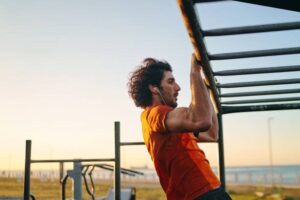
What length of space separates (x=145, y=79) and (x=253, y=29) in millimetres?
944

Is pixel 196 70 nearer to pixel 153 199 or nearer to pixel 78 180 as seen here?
pixel 78 180

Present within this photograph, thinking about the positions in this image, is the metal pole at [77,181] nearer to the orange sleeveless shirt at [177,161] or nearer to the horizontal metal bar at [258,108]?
the horizontal metal bar at [258,108]

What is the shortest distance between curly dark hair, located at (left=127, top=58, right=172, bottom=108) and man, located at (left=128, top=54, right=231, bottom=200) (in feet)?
0.16

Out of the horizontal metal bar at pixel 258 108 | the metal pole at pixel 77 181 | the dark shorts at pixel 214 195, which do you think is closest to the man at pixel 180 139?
the dark shorts at pixel 214 195

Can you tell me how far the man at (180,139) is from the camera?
174 cm

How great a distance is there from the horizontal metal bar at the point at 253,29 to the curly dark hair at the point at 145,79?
2.33 ft

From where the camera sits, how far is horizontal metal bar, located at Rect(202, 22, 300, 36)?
1398mm

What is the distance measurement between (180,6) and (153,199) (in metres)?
26.2

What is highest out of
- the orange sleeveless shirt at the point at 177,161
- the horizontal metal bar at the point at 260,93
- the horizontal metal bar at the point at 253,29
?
the horizontal metal bar at the point at 253,29

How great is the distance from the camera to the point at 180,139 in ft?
6.35

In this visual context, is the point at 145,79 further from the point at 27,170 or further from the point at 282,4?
the point at 27,170

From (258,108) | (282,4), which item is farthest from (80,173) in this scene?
(282,4)

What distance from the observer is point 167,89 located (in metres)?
2.09

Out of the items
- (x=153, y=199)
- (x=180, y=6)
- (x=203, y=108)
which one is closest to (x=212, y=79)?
(x=203, y=108)
